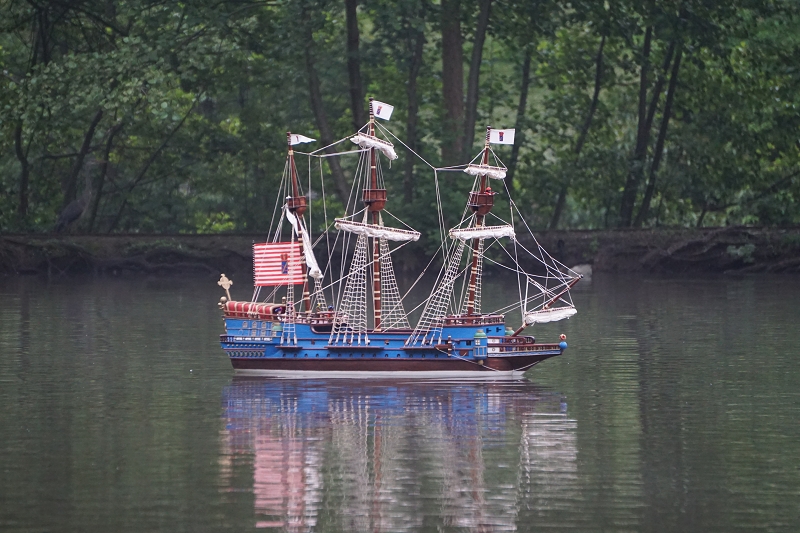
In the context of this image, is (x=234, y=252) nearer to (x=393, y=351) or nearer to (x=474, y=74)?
(x=474, y=74)

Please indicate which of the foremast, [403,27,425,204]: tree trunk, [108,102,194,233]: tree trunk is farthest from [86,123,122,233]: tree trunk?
the foremast

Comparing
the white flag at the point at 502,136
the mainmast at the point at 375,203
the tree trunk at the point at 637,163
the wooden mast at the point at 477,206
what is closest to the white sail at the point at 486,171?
the wooden mast at the point at 477,206

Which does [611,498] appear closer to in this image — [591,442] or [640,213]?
[591,442]

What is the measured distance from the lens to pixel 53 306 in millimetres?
42188

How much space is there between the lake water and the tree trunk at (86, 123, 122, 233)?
78.0 ft

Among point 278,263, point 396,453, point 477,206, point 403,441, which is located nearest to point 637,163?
point 477,206

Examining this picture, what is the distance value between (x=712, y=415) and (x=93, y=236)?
39.1 meters

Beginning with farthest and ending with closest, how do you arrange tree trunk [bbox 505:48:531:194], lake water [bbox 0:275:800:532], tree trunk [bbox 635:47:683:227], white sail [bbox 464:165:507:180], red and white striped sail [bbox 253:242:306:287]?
tree trunk [bbox 635:47:683:227]
tree trunk [bbox 505:48:531:194]
red and white striped sail [bbox 253:242:306:287]
white sail [bbox 464:165:507:180]
lake water [bbox 0:275:800:532]

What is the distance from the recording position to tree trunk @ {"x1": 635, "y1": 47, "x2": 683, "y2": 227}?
58438 mm

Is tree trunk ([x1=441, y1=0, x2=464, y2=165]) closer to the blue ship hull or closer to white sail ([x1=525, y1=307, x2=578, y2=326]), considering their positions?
white sail ([x1=525, y1=307, x2=578, y2=326])

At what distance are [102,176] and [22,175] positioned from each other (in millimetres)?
3459

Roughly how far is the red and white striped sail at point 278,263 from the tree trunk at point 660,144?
32.7 meters

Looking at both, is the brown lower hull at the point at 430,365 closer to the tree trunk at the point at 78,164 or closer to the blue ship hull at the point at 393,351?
the blue ship hull at the point at 393,351

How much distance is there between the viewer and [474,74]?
54156 millimetres
